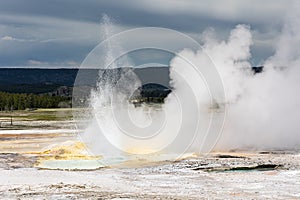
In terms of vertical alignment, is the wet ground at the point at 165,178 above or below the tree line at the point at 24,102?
below

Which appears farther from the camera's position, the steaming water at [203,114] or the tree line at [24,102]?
the tree line at [24,102]

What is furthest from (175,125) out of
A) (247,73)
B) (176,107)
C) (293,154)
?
(293,154)

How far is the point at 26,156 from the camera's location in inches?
1001

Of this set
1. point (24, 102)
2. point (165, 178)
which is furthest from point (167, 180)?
point (24, 102)

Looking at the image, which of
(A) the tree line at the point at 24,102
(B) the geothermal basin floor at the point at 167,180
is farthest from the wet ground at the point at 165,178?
(A) the tree line at the point at 24,102

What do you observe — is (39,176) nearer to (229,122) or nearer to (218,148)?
(218,148)

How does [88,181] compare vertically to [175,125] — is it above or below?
below

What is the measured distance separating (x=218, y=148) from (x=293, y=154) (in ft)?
12.8

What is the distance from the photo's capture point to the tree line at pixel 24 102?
8225 centimetres

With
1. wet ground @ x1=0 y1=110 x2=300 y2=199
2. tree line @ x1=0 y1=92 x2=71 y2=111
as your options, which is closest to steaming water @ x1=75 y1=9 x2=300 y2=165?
wet ground @ x1=0 y1=110 x2=300 y2=199

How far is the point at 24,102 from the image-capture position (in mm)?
85500

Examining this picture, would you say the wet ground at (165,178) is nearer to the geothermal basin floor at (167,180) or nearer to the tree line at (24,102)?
the geothermal basin floor at (167,180)

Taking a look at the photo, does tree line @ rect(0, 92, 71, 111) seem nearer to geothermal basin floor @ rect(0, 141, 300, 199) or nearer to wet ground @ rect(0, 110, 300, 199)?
wet ground @ rect(0, 110, 300, 199)

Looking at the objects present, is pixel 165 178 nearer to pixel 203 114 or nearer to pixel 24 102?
pixel 203 114
